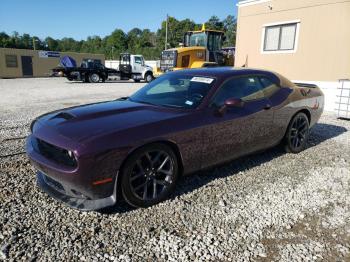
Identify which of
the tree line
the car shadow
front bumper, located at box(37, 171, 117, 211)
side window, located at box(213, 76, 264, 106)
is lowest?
the car shadow

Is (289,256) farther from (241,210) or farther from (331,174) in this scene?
(331,174)

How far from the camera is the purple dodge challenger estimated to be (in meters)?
2.85

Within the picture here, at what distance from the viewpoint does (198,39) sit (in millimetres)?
16859

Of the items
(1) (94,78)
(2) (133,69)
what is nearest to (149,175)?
(1) (94,78)

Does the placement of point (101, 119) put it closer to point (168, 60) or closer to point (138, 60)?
point (168, 60)

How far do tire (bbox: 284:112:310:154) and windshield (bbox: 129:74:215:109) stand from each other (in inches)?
73.0

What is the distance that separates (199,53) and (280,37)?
5.28 meters

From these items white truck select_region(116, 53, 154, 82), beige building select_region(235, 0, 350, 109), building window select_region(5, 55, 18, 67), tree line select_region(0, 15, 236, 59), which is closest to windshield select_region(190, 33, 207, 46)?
beige building select_region(235, 0, 350, 109)

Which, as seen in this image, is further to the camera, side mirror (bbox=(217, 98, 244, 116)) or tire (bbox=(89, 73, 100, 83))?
tire (bbox=(89, 73, 100, 83))

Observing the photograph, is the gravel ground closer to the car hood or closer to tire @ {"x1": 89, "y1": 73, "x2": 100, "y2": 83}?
the car hood

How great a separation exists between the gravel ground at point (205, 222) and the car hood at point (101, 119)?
847mm

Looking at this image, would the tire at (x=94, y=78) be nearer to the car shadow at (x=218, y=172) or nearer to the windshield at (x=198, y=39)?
the windshield at (x=198, y=39)

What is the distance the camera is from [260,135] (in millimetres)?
4340

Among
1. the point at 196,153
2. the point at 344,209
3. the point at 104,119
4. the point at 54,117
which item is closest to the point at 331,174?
the point at 344,209
